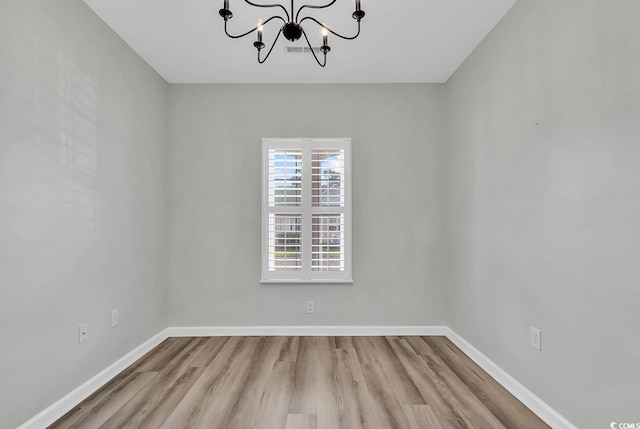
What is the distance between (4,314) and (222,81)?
2649 millimetres

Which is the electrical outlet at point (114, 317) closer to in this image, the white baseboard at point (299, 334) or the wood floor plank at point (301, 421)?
the white baseboard at point (299, 334)

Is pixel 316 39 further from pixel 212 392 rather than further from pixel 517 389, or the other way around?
pixel 517 389

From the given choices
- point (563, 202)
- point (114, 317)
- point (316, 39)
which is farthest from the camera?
point (316, 39)

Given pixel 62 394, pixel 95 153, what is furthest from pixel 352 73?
pixel 62 394

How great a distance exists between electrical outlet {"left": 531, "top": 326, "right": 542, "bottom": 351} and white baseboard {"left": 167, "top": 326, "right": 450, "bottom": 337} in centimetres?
138

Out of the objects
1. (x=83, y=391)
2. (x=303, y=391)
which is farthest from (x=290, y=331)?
(x=83, y=391)

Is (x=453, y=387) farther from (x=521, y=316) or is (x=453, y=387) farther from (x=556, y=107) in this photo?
(x=556, y=107)

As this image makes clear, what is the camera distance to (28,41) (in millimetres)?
1798

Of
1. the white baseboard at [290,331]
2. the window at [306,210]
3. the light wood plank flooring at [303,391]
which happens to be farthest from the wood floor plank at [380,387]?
the window at [306,210]

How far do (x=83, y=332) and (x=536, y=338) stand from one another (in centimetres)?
297

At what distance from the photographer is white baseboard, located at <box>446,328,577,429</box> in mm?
1843

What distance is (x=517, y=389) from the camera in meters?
2.18

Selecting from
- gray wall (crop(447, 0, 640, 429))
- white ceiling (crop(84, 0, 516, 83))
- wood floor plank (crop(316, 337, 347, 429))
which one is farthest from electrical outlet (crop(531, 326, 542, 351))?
white ceiling (crop(84, 0, 516, 83))

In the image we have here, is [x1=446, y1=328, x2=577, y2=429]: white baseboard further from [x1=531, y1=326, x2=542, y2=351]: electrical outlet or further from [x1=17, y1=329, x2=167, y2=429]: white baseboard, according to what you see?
[x1=17, y1=329, x2=167, y2=429]: white baseboard
